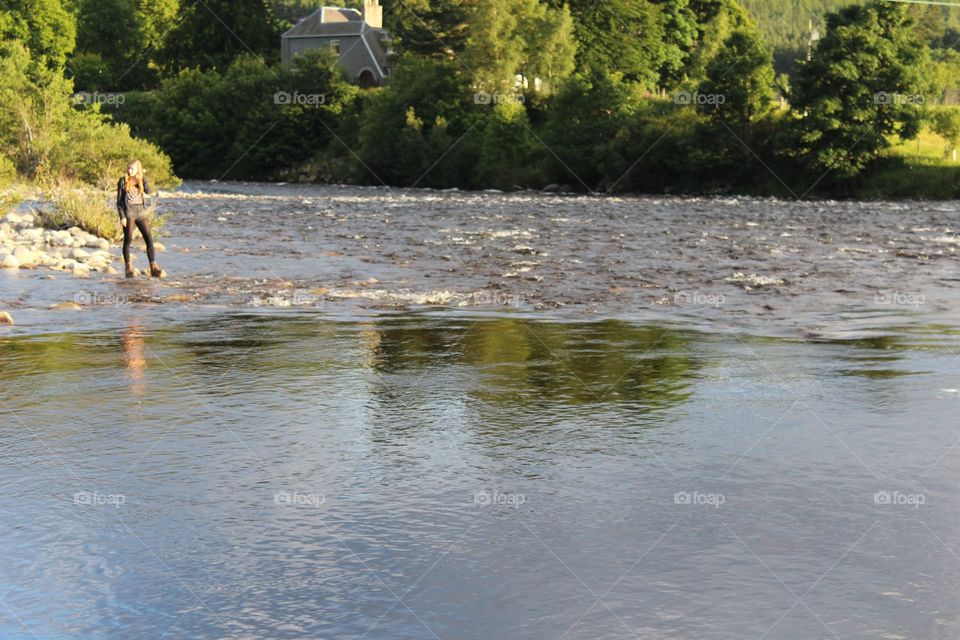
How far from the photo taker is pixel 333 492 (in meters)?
8.52

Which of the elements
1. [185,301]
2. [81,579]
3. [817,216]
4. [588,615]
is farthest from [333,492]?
[817,216]

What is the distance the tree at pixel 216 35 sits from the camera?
118062 mm

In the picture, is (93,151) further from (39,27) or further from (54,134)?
(39,27)

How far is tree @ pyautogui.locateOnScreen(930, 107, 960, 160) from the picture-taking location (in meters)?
67.1

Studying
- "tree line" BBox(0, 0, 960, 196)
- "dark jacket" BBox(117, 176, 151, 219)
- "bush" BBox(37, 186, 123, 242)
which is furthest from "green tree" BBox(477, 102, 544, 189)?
"dark jacket" BBox(117, 176, 151, 219)

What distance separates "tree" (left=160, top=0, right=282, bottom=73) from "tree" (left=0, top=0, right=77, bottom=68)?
11.1 meters

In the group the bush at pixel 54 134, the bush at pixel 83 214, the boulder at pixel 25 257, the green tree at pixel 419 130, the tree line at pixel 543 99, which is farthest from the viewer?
the green tree at pixel 419 130

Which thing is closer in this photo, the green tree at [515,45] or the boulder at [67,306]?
the boulder at [67,306]

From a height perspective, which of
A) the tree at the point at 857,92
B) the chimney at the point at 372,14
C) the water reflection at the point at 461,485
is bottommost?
the water reflection at the point at 461,485

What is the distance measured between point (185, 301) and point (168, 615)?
14322 millimetres

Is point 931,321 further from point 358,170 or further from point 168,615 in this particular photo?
point 358,170

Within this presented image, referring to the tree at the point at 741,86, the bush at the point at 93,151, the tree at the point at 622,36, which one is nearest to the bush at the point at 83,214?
the bush at the point at 93,151

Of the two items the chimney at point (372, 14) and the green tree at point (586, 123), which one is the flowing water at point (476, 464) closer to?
the green tree at point (586, 123)

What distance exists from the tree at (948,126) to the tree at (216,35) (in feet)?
226
